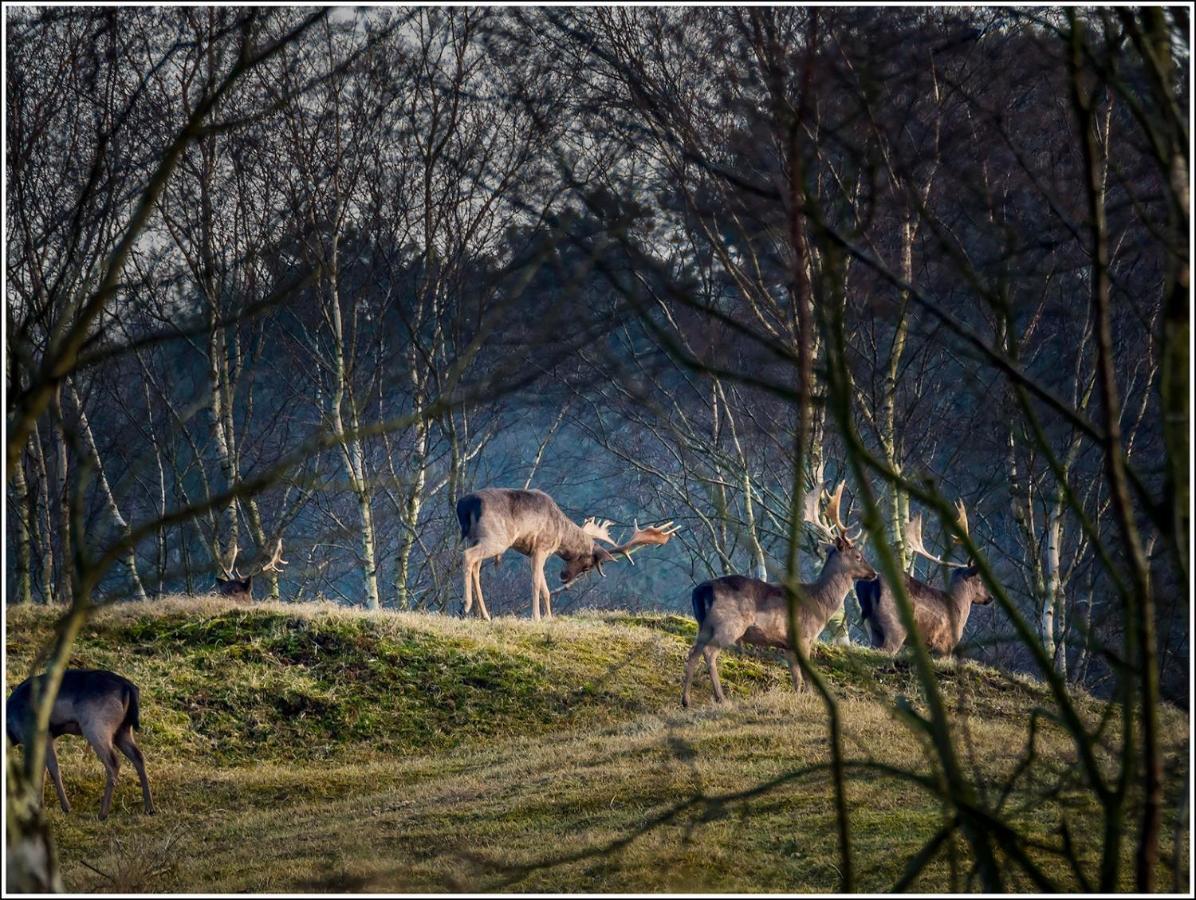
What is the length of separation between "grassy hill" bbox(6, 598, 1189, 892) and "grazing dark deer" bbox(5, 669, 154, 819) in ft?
1.02

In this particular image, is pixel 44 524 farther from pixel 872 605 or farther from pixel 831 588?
pixel 831 588

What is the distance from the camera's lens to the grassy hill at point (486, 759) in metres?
5.97

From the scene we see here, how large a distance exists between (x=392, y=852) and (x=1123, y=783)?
5222mm

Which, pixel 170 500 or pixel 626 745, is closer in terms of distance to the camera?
pixel 626 745

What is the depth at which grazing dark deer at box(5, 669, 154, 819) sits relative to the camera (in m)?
8.63

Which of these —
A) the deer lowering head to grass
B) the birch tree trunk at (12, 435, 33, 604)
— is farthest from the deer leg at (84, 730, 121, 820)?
the birch tree trunk at (12, 435, 33, 604)

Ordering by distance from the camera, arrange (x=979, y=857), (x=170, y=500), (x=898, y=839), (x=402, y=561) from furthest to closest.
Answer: (x=170, y=500), (x=402, y=561), (x=898, y=839), (x=979, y=857)

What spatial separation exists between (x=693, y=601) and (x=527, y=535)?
4.21 metres

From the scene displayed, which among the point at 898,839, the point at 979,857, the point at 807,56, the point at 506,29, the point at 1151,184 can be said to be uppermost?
the point at 506,29

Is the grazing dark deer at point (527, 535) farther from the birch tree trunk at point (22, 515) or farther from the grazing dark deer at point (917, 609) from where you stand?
the birch tree trunk at point (22, 515)

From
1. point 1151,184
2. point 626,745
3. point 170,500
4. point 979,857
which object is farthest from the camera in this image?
point 170,500

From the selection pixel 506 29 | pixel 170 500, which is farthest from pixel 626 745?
pixel 170 500

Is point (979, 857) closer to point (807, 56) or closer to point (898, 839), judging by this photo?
point (807, 56)

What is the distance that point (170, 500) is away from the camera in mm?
24969
